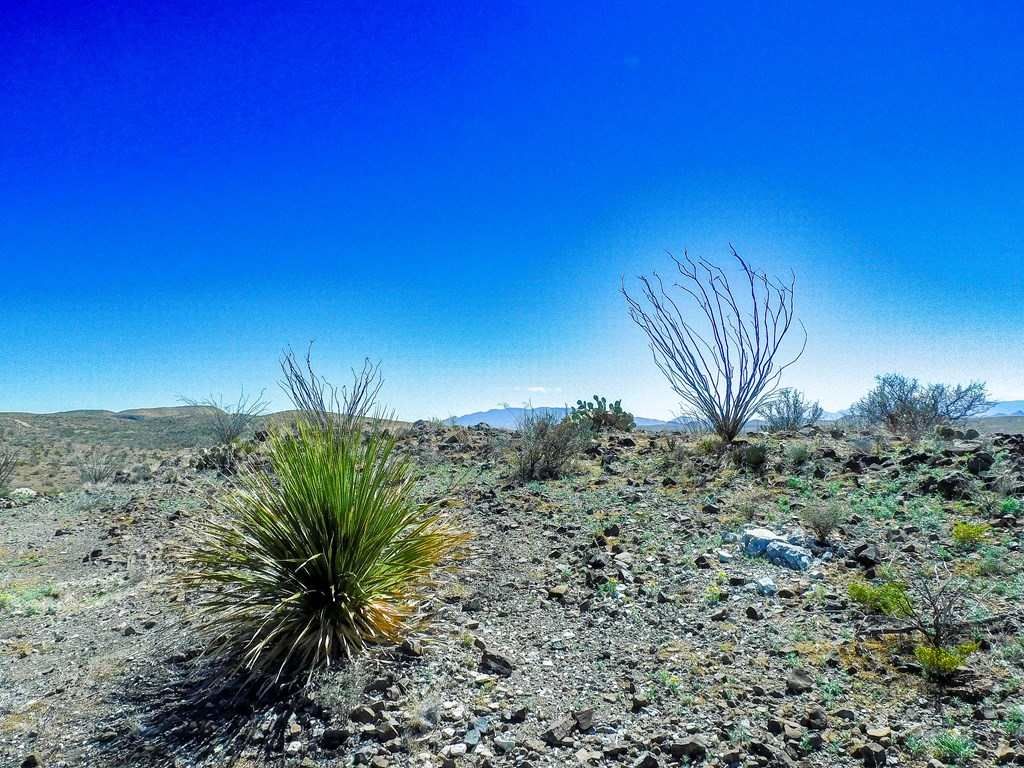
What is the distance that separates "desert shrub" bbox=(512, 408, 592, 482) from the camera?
33.3ft

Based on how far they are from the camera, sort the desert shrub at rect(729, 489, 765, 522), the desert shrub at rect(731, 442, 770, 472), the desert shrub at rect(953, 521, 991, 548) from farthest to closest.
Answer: the desert shrub at rect(731, 442, 770, 472) < the desert shrub at rect(729, 489, 765, 522) < the desert shrub at rect(953, 521, 991, 548)

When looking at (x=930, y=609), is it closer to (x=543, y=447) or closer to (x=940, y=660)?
(x=940, y=660)

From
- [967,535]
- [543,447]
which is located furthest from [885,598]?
[543,447]

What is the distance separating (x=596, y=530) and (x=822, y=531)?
90.3 inches

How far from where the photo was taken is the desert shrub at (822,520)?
6035mm

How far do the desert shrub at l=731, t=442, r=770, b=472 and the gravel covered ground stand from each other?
3.15 ft

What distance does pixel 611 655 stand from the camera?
4289 millimetres

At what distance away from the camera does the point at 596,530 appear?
6.95 m

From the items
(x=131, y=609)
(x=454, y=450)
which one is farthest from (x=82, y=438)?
(x=131, y=609)

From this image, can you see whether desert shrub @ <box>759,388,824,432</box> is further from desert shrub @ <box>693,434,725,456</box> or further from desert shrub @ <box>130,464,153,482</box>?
desert shrub @ <box>130,464,153,482</box>

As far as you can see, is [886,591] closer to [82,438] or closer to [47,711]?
[47,711]

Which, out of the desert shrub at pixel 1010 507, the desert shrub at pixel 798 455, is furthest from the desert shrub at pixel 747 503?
the desert shrub at pixel 1010 507

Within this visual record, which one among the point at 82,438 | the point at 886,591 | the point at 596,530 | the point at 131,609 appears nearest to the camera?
the point at 886,591

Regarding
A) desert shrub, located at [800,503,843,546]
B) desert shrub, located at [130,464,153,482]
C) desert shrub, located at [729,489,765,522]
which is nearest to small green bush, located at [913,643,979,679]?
desert shrub, located at [800,503,843,546]
